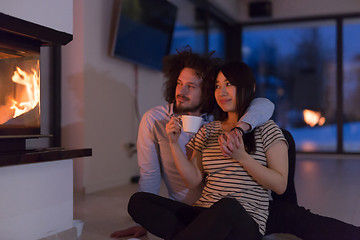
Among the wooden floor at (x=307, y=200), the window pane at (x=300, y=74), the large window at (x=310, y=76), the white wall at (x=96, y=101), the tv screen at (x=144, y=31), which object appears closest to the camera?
the wooden floor at (x=307, y=200)

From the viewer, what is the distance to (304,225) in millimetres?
1583

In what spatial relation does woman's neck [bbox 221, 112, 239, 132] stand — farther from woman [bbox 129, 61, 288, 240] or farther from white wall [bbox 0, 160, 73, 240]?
white wall [bbox 0, 160, 73, 240]

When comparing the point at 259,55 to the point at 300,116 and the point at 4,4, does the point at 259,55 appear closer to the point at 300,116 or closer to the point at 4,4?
the point at 300,116

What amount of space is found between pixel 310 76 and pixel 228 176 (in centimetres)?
580

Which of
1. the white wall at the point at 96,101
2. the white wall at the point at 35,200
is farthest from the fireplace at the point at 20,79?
the white wall at the point at 96,101

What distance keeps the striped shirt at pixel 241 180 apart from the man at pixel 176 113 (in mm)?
317

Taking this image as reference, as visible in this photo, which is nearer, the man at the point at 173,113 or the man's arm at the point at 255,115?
the man's arm at the point at 255,115

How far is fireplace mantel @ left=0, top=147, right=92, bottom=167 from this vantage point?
4.71 feet

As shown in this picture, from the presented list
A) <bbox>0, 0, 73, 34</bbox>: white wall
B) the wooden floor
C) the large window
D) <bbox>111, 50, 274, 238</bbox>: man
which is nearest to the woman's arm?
<bbox>111, 50, 274, 238</bbox>: man

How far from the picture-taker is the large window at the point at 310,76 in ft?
21.5

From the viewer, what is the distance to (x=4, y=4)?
1.50m

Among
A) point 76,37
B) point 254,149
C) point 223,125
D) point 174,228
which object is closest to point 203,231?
point 174,228

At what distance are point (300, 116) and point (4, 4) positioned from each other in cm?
614

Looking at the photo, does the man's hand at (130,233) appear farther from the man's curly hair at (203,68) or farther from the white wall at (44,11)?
the white wall at (44,11)
